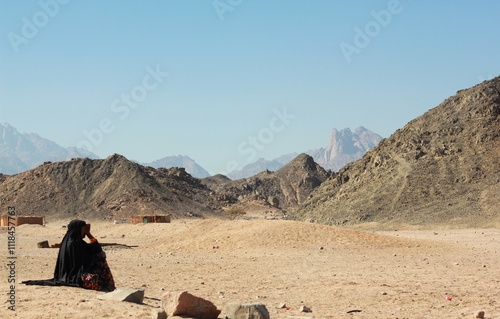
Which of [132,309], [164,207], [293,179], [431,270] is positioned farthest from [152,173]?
[132,309]

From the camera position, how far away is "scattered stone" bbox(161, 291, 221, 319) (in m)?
10.2

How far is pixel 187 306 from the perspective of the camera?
1023 centimetres

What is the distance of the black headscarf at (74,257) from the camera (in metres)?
12.4

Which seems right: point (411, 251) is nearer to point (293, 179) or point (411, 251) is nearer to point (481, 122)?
point (481, 122)

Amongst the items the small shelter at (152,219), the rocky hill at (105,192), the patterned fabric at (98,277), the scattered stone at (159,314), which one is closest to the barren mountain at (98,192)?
the rocky hill at (105,192)

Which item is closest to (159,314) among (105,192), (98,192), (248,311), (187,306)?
(187,306)

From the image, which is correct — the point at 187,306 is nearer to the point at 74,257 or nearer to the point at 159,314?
the point at 159,314

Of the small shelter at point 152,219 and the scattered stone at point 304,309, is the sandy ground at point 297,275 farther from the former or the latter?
the small shelter at point 152,219

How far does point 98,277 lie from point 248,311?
13.0 ft

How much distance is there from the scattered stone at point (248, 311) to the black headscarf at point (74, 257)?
3.94m

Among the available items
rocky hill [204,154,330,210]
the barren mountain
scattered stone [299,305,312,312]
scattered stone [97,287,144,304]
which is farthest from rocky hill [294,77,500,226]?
rocky hill [204,154,330,210]

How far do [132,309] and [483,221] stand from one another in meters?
42.6

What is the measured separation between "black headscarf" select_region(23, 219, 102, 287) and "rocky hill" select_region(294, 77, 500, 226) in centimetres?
4093

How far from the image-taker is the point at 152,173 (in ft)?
339
